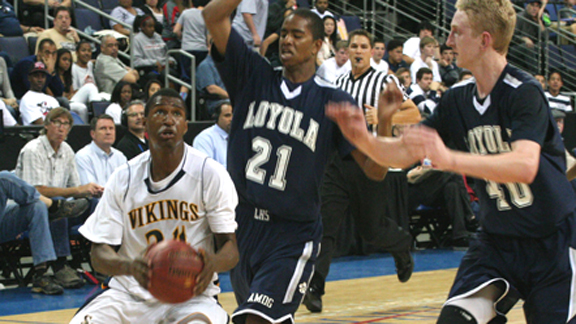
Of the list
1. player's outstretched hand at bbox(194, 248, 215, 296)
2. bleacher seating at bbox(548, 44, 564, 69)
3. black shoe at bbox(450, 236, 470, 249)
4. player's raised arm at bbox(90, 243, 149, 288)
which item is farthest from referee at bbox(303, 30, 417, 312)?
bleacher seating at bbox(548, 44, 564, 69)

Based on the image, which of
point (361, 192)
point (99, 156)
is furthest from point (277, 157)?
point (99, 156)

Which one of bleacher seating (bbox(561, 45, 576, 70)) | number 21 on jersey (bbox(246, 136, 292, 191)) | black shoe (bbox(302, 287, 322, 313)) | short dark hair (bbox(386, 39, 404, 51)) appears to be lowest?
bleacher seating (bbox(561, 45, 576, 70))

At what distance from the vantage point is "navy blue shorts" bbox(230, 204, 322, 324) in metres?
3.91

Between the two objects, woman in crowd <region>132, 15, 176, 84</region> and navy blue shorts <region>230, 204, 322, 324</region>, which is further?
woman in crowd <region>132, 15, 176, 84</region>

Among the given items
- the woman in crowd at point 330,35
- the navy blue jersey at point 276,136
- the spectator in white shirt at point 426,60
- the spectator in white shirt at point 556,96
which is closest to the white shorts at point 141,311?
the navy blue jersey at point 276,136

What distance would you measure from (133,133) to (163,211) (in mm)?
5370

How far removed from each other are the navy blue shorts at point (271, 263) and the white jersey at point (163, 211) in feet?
0.64

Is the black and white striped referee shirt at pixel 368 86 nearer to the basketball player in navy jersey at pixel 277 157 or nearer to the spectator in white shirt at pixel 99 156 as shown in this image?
the basketball player in navy jersey at pixel 277 157

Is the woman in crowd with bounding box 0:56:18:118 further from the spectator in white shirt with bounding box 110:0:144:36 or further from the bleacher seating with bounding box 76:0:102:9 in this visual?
the bleacher seating with bounding box 76:0:102:9

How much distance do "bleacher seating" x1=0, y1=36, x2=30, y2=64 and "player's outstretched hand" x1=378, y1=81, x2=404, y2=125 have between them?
913 centimetres

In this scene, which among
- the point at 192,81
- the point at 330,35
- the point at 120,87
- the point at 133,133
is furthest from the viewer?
the point at 330,35

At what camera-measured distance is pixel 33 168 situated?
8.01 m

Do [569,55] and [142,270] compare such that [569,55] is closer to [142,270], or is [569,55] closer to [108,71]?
[108,71]

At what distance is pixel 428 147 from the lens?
8.75 feet
